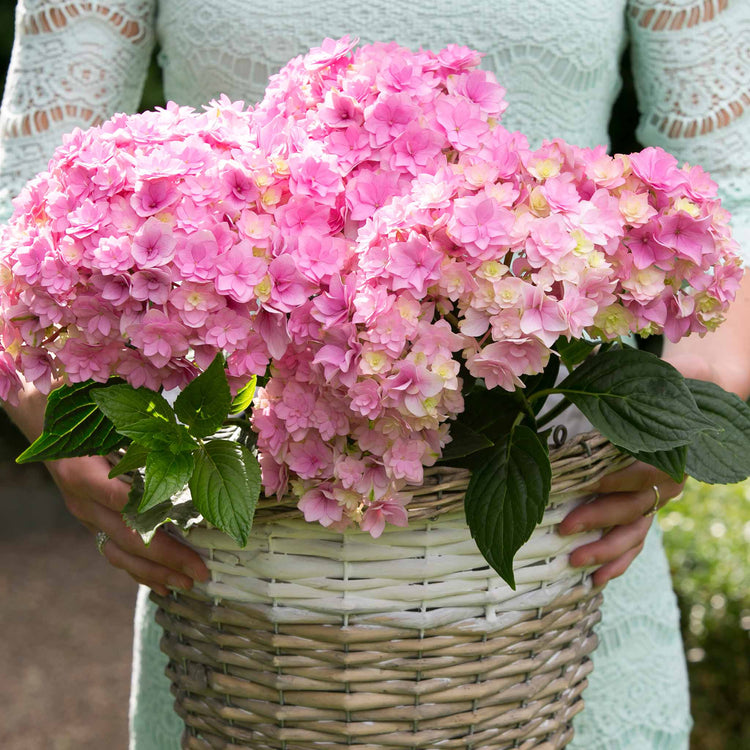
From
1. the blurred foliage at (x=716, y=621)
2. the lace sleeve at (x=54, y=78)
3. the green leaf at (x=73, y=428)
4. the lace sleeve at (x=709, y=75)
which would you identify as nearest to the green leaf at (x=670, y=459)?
the green leaf at (x=73, y=428)

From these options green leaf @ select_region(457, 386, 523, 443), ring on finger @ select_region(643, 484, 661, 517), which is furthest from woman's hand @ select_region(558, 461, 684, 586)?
green leaf @ select_region(457, 386, 523, 443)

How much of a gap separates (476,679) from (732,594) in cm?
201

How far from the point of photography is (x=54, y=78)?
117cm

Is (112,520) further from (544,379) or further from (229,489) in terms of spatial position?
(544,379)

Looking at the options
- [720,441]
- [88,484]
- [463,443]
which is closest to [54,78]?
[88,484]

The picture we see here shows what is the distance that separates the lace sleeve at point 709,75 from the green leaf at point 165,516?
0.73 m

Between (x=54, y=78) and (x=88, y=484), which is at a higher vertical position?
(x=54, y=78)

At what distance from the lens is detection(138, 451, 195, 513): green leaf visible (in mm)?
646

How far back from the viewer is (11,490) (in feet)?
15.5

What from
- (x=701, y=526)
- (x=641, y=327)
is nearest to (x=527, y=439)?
(x=641, y=327)

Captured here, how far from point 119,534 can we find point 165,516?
0.48ft

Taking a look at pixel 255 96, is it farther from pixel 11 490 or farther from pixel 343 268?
pixel 11 490

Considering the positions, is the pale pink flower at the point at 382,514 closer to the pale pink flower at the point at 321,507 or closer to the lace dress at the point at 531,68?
the pale pink flower at the point at 321,507

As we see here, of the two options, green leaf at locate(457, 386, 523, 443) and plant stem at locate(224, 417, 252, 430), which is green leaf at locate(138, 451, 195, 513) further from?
green leaf at locate(457, 386, 523, 443)
